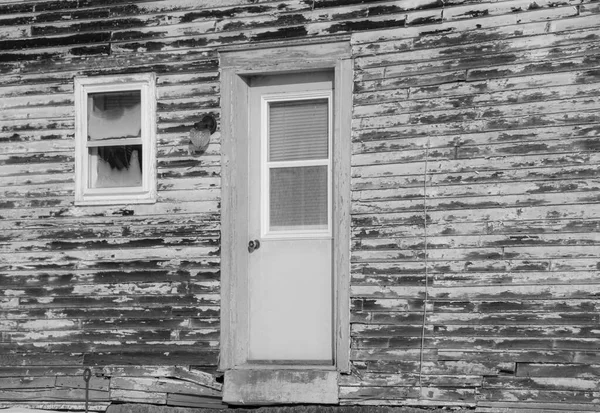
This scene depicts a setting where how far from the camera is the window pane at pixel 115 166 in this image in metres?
10.1

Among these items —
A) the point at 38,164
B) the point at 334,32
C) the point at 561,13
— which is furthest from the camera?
the point at 38,164

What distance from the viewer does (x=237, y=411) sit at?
31.3 ft

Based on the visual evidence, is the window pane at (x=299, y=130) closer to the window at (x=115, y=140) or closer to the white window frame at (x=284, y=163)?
the white window frame at (x=284, y=163)

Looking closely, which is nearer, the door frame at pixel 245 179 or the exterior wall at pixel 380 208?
the exterior wall at pixel 380 208

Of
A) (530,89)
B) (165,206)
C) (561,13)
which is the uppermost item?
(561,13)

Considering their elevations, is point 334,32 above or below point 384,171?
above

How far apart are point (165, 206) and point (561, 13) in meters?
3.47

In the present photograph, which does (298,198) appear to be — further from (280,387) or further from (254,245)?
(280,387)

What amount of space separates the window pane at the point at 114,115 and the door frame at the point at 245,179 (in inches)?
32.4

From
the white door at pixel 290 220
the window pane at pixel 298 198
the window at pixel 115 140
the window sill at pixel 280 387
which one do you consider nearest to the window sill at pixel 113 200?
the window at pixel 115 140

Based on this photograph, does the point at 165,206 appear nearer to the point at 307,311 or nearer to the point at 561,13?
the point at 307,311

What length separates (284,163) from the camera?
32.1 ft

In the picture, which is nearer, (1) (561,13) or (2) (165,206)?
(1) (561,13)

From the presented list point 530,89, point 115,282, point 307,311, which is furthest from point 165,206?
point 530,89
